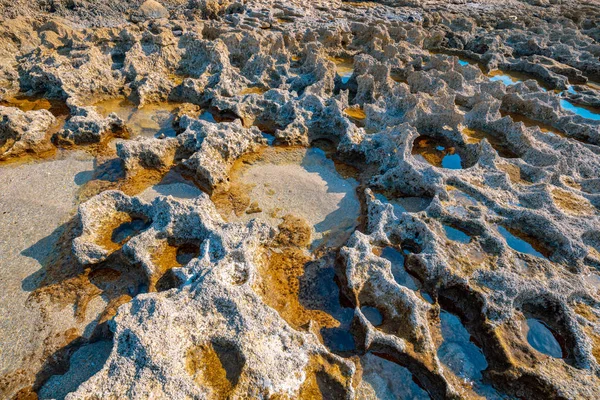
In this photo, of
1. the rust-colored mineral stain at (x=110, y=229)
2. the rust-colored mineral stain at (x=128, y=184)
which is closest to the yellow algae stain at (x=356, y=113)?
the rust-colored mineral stain at (x=128, y=184)

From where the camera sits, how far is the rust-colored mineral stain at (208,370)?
3.62 meters

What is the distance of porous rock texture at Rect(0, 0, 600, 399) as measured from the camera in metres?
3.92

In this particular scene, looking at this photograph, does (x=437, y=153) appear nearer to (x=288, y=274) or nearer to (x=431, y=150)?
(x=431, y=150)

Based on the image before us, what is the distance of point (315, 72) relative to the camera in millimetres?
10711

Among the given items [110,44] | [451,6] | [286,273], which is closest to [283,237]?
[286,273]

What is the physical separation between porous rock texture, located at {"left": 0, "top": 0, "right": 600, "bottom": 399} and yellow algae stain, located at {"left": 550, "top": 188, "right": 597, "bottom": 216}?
3cm

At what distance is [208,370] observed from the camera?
12.4 ft

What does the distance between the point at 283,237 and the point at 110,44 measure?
10.3m

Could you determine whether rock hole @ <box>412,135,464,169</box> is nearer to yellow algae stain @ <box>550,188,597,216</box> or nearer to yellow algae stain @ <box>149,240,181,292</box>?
yellow algae stain @ <box>550,188,597,216</box>

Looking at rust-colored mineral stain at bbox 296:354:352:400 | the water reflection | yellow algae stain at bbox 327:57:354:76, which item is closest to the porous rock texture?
rust-colored mineral stain at bbox 296:354:352:400

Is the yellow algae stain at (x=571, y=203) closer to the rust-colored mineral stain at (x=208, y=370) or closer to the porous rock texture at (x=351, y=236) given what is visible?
the porous rock texture at (x=351, y=236)

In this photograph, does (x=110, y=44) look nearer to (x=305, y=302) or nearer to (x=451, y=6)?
(x=305, y=302)

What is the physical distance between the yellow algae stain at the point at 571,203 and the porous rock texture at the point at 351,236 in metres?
0.03

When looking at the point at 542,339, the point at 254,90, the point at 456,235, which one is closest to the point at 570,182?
the point at 456,235
